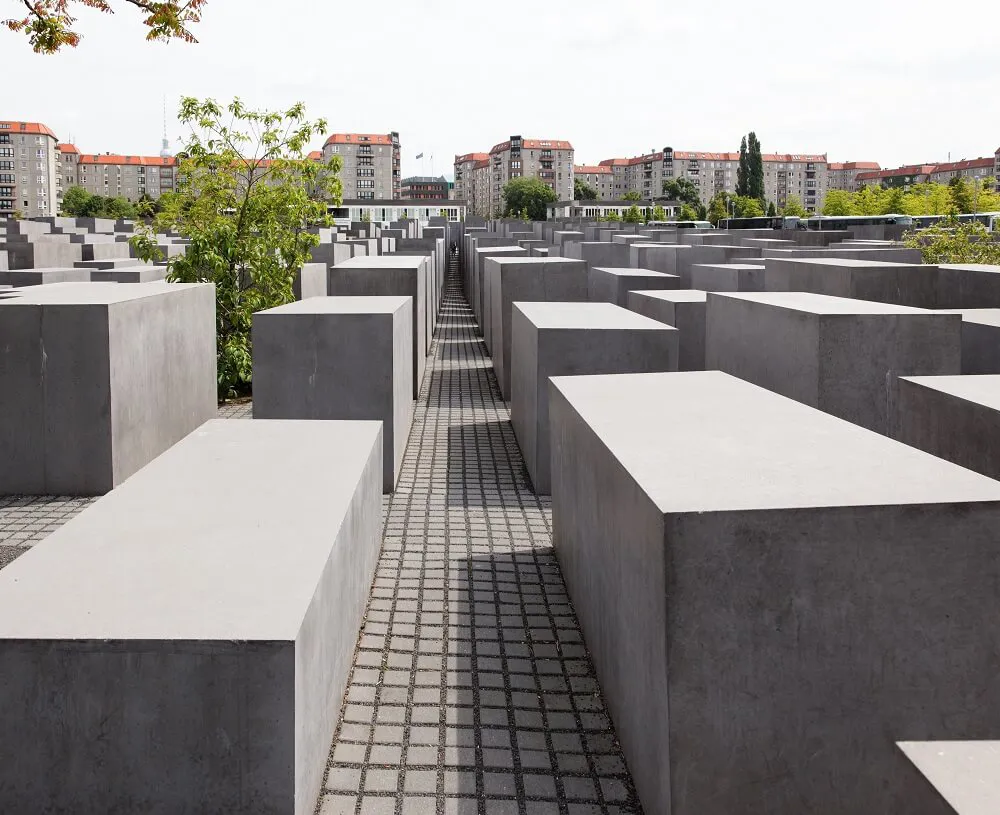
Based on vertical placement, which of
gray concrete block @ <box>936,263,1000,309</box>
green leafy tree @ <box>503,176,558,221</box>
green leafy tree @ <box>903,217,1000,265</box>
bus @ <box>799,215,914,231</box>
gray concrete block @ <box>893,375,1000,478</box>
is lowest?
gray concrete block @ <box>893,375,1000,478</box>

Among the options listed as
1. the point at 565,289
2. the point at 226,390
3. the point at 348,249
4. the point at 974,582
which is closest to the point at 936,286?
the point at 565,289

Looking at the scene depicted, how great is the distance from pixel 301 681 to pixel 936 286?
34.8 ft

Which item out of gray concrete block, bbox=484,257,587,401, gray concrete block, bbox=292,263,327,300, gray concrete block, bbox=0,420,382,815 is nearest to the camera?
gray concrete block, bbox=0,420,382,815

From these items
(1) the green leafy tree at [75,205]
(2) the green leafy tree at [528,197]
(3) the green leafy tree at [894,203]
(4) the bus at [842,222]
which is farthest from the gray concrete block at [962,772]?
(2) the green leafy tree at [528,197]

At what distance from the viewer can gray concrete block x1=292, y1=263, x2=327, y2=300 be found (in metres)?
14.4

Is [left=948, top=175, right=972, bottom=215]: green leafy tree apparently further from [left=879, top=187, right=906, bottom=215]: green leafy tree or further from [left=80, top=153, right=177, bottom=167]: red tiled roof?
[left=80, top=153, right=177, bottom=167]: red tiled roof

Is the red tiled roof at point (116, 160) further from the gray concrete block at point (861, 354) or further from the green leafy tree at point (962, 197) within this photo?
the gray concrete block at point (861, 354)

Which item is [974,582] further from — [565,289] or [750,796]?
[565,289]

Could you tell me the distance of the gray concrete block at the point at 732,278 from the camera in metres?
15.4

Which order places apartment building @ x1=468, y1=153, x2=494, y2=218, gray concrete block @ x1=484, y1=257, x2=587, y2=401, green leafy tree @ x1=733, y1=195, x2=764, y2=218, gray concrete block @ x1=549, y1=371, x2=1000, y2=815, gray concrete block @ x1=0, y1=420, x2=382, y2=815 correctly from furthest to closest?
1. apartment building @ x1=468, y1=153, x2=494, y2=218
2. green leafy tree @ x1=733, y1=195, x2=764, y2=218
3. gray concrete block @ x1=484, y1=257, x2=587, y2=401
4. gray concrete block @ x1=549, y1=371, x2=1000, y2=815
5. gray concrete block @ x1=0, y1=420, x2=382, y2=815

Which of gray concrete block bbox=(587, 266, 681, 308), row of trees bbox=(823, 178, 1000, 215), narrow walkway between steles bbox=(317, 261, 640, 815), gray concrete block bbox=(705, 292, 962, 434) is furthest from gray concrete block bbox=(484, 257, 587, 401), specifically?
row of trees bbox=(823, 178, 1000, 215)

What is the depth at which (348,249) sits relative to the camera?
21359 mm

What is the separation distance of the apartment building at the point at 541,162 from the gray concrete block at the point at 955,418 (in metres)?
172

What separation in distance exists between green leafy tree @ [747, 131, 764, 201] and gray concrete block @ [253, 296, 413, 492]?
110289 millimetres
